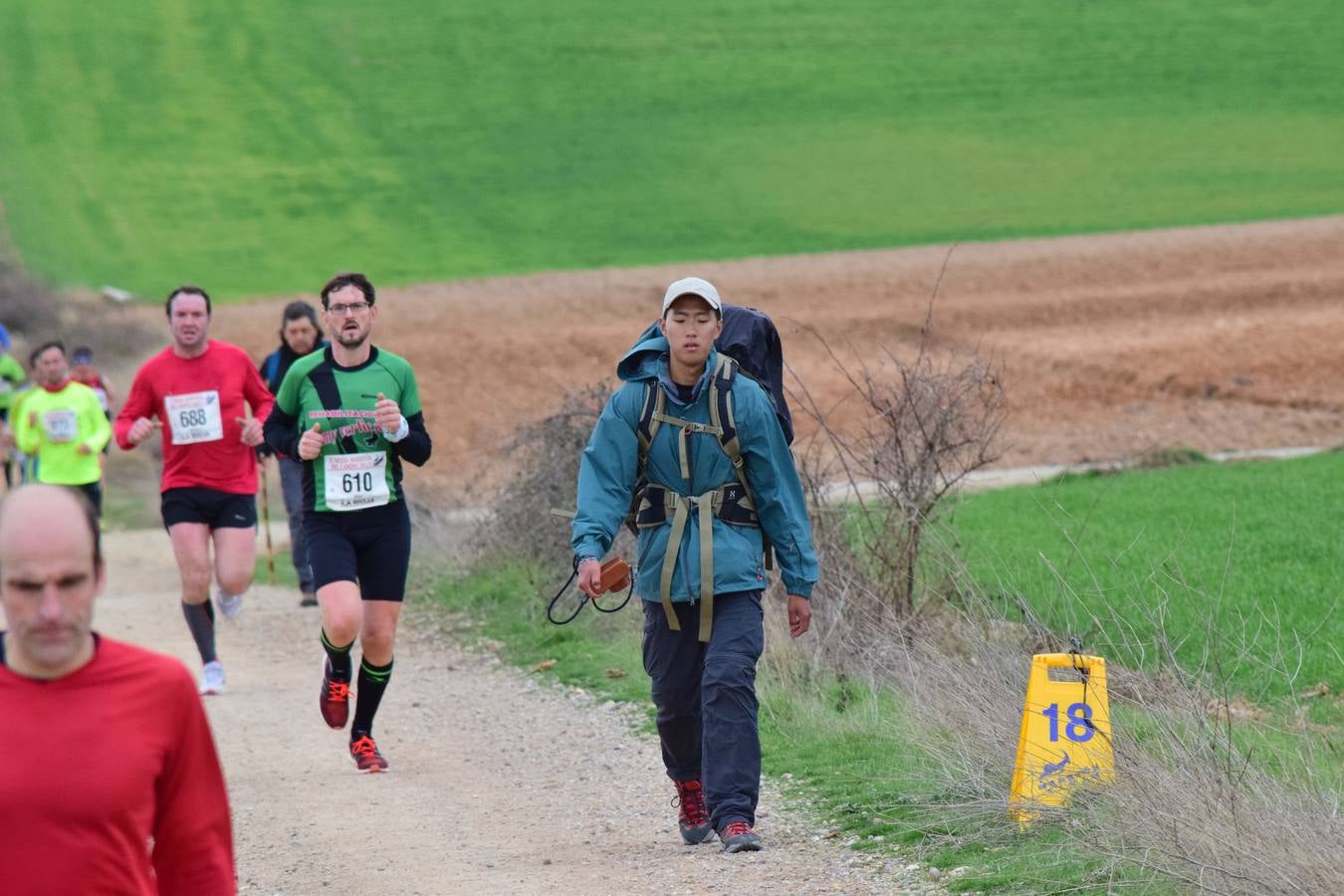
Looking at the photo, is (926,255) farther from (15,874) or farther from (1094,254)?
(15,874)

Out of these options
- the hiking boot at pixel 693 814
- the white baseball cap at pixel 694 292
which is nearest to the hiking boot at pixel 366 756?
the hiking boot at pixel 693 814

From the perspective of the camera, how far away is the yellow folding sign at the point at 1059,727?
262 inches

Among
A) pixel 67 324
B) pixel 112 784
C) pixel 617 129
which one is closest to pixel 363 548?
pixel 112 784

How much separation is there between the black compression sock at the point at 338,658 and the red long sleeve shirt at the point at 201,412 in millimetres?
1855

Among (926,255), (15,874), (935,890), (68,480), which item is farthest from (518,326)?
(15,874)

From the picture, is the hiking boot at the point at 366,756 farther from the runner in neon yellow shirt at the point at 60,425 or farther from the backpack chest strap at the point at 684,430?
the runner in neon yellow shirt at the point at 60,425

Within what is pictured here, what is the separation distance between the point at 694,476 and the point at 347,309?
2.16 m

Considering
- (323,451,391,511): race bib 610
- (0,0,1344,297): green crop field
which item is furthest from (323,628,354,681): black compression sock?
(0,0,1344,297): green crop field

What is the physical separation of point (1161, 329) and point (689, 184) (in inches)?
751

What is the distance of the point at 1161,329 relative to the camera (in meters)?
30.2

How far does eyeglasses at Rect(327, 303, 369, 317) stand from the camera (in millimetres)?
8281

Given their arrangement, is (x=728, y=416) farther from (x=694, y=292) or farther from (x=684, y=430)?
(x=694, y=292)

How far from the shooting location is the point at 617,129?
5128cm

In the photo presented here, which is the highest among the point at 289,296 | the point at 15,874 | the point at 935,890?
the point at 289,296
